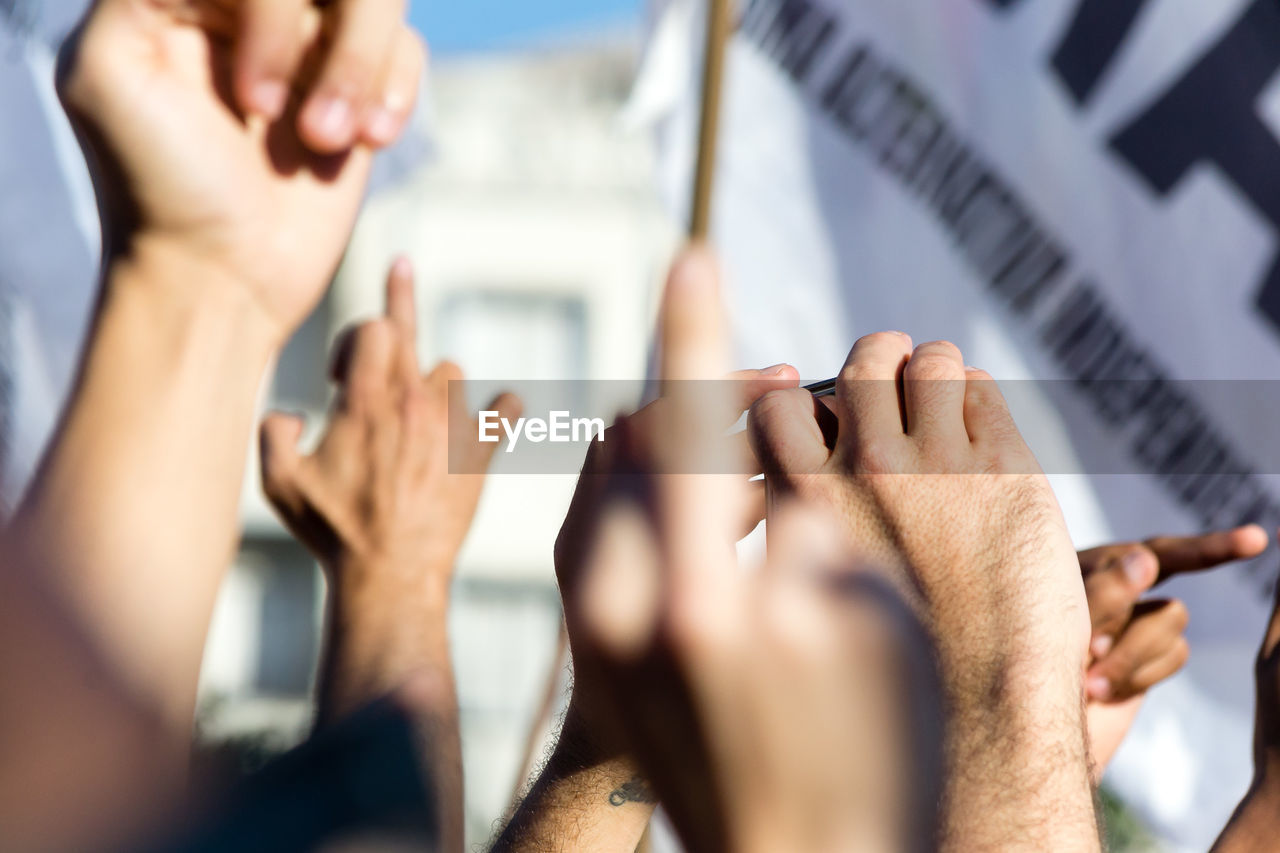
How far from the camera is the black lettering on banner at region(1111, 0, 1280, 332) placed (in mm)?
1493

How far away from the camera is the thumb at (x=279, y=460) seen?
935mm

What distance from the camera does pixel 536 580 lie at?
8.16 m

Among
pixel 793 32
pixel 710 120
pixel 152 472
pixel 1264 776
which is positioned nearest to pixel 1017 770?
pixel 152 472

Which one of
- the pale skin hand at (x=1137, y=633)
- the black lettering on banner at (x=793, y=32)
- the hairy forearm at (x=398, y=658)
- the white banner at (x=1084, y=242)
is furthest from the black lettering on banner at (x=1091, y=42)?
the hairy forearm at (x=398, y=658)

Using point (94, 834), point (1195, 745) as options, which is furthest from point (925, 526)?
point (1195, 745)

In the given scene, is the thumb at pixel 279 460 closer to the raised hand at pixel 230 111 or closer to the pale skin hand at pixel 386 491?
the pale skin hand at pixel 386 491

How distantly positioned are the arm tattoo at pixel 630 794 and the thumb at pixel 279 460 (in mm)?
435

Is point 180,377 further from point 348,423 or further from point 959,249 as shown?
point 959,249

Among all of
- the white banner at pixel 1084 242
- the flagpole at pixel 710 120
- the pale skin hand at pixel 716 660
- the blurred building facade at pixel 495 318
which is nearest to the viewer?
the pale skin hand at pixel 716 660

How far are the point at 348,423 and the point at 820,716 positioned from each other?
0.62 m

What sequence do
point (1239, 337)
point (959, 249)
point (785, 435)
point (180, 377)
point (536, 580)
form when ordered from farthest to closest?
point (536, 580) < point (959, 249) < point (1239, 337) < point (180, 377) < point (785, 435)

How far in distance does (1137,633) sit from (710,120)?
0.77m

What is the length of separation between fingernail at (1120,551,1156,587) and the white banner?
0.63m

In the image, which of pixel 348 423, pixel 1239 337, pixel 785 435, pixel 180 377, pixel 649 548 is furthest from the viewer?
pixel 1239 337
